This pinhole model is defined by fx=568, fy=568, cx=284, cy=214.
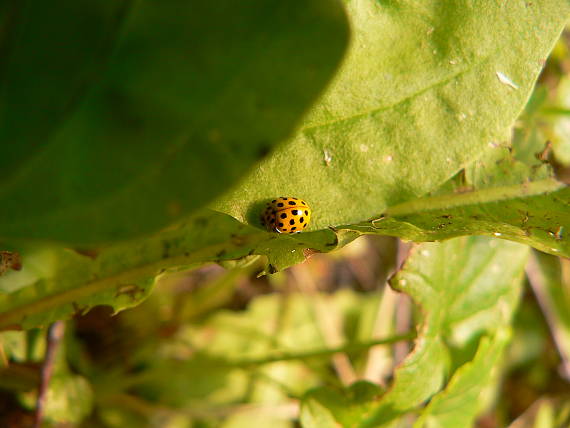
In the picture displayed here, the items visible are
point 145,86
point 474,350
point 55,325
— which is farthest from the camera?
point 474,350

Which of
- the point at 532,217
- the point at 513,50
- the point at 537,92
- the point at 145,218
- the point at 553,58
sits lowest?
the point at 145,218

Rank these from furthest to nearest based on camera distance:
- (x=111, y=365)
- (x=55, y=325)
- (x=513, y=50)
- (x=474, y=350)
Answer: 1. (x=111, y=365)
2. (x=474, y=350)
3. (x=55, y=325)
4. (x=513, y=50)

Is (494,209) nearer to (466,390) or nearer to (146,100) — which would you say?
(466,390)

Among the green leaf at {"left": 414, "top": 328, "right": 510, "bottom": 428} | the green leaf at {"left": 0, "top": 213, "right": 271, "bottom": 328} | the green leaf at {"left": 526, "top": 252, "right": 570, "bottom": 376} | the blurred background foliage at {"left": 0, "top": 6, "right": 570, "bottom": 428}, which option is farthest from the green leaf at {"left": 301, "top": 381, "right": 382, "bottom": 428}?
the green leaf at {"left": 526, "top": 252, "right": 570, "bottom": 376}

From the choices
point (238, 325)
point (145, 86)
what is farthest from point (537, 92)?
point (145, 86)

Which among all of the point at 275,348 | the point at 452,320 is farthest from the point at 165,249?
the point at 275,348

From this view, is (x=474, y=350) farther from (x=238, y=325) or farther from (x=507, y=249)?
(x=238, y=325)

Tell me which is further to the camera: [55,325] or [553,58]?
[553,58]

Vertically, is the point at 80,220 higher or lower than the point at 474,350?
lower
